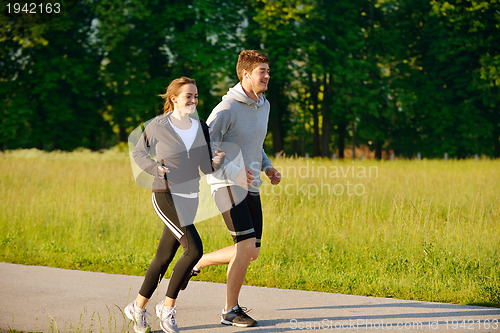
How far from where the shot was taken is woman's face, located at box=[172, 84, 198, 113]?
4.49m

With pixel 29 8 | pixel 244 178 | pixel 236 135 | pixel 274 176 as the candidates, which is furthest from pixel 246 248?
pixel 29 8

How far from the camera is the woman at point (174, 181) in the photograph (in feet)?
14.3

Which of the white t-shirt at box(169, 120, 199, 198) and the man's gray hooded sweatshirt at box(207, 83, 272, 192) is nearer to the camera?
the white t-shirt at box(169, 120, 199, 198)

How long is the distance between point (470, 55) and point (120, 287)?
124 ft

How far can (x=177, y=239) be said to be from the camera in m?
4.44

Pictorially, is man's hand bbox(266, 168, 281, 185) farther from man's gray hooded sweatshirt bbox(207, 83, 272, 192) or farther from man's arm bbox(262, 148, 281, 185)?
man's gray hooded sweatshirt bbox(207, 83, 272, 192)

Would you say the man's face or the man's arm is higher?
the man's face

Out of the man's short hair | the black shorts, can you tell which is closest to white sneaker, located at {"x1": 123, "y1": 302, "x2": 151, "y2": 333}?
the black shorts

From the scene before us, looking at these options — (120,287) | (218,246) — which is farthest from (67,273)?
(218,246)

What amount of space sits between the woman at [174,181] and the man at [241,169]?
0.61 ft

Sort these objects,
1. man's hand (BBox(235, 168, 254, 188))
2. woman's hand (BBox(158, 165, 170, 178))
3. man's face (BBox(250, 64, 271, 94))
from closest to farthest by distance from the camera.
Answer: woman's hand (BBox(158, 165, 170, 178))
man's hand (BBox(235, 168, 254, 188))
man's face (BBox(250, 64, 271, 94))

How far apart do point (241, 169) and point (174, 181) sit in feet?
1.82

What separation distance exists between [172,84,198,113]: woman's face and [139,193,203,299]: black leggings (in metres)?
0.71

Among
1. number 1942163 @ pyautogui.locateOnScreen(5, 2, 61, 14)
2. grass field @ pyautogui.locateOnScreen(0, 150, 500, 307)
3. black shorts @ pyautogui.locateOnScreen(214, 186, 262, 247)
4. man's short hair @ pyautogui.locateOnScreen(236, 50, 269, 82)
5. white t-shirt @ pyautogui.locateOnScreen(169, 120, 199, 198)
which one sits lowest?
grass field @ pyautogui.locateOnScreen(0, 150, 500, 307)
